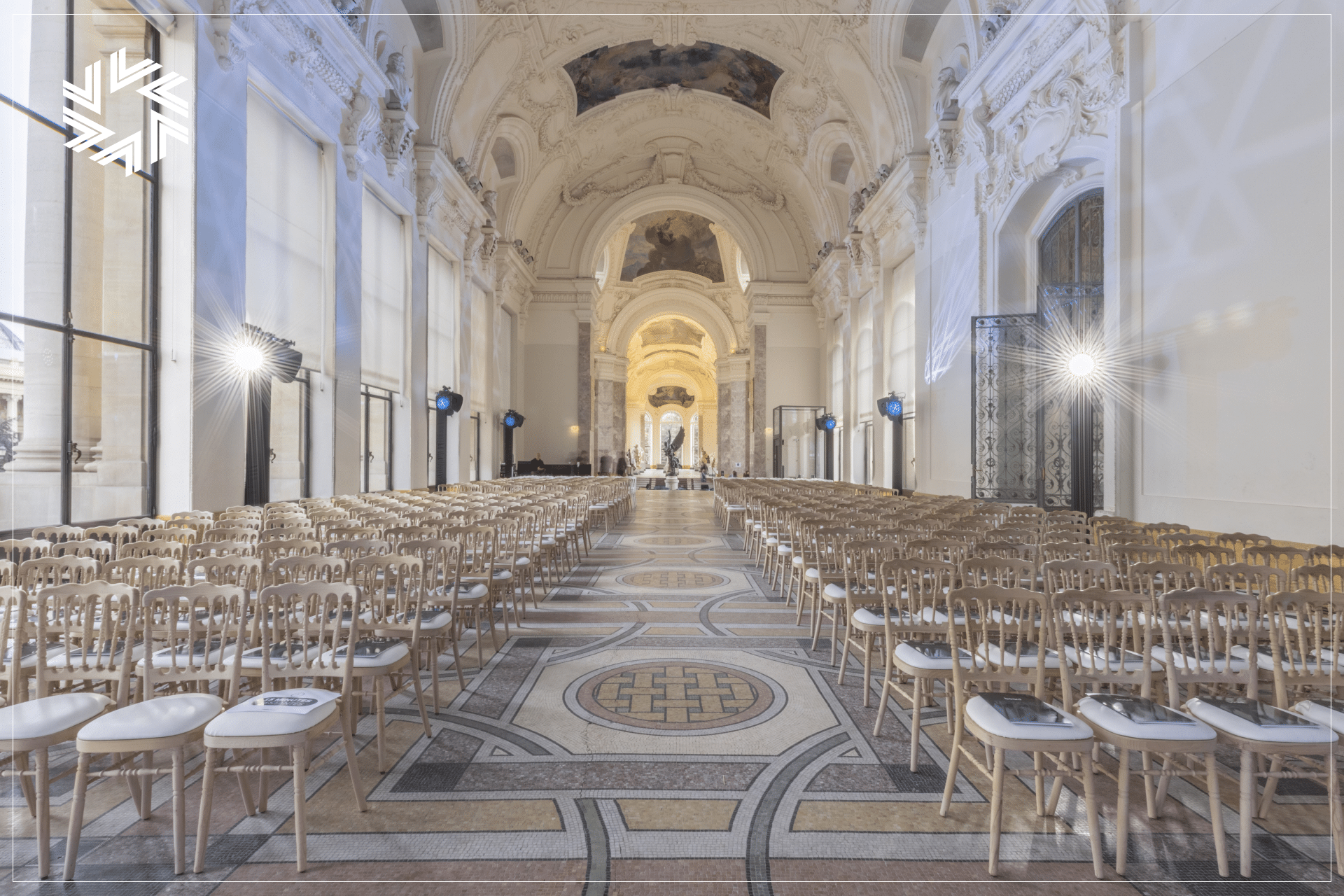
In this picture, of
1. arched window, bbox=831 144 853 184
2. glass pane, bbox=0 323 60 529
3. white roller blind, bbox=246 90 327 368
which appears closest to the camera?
glass pane, bbox=0 323 60 529

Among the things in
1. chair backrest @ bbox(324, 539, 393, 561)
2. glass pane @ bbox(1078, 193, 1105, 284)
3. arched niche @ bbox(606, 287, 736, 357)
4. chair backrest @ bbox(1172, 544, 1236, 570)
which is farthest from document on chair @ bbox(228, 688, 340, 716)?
arched niche @ bbox(606, 287, 736, 357)

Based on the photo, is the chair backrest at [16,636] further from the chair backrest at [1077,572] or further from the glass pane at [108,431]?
the chair backrest at [1077,572]

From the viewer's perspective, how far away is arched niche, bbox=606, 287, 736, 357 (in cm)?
3459

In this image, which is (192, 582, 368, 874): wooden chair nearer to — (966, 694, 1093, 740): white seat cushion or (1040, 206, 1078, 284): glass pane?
(966, 694, 1093, 740): white seat cushion

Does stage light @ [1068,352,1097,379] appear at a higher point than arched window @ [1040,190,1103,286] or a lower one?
lower

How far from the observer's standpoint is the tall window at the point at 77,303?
241 inches

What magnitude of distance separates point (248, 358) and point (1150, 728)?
9.70 m

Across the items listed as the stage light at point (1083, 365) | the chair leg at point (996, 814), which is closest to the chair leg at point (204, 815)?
the chair leg at point (996, 814)

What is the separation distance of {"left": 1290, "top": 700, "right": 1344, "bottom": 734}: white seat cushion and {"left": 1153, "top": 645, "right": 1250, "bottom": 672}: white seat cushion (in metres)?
0.27

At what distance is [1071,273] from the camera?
10.4m

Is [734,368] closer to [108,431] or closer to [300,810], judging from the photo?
[108,431]

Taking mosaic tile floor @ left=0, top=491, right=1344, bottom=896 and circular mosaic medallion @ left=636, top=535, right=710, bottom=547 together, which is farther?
circular mosaic medallion @ left=636, top=535, right=710, bottom=547

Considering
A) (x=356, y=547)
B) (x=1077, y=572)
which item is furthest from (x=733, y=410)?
(x=1077, y=572)

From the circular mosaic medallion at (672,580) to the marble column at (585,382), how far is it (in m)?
18.7
